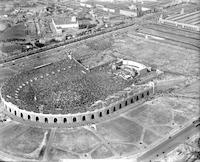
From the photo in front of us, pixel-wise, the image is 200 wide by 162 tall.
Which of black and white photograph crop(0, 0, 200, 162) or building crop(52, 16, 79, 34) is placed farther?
building crop(52, 16, 79, 34)

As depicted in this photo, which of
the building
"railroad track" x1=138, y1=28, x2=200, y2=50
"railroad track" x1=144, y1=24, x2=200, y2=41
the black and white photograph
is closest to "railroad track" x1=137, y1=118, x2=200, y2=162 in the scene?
the black and white photograph

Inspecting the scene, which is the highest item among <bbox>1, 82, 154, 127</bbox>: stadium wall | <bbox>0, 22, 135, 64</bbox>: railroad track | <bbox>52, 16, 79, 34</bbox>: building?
<bbox>52, 16, 79, 34</bbox>: building

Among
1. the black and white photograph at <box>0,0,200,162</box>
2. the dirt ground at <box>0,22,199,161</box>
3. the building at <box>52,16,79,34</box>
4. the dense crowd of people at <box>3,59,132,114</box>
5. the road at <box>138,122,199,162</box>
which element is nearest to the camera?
the road at <box>138,122,199,162</box>

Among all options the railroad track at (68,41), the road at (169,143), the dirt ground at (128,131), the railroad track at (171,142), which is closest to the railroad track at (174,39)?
the railroad track at (68,41)

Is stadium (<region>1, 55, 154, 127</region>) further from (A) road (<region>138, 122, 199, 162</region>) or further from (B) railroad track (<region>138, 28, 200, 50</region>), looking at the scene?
(B) railroad track (<region>138, 28, 200, 50</region>)

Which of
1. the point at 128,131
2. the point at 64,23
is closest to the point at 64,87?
the point at 128,131

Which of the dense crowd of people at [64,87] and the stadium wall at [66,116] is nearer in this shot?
the stadium wall at [66,116]

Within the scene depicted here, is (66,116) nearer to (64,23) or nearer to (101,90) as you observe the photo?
(101,90)

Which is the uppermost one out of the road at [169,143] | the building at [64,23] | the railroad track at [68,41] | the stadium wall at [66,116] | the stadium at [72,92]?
the building at [64,23]

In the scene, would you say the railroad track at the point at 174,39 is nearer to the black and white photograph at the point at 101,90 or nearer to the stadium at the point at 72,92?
the black and white photograph at the point at 101,90
